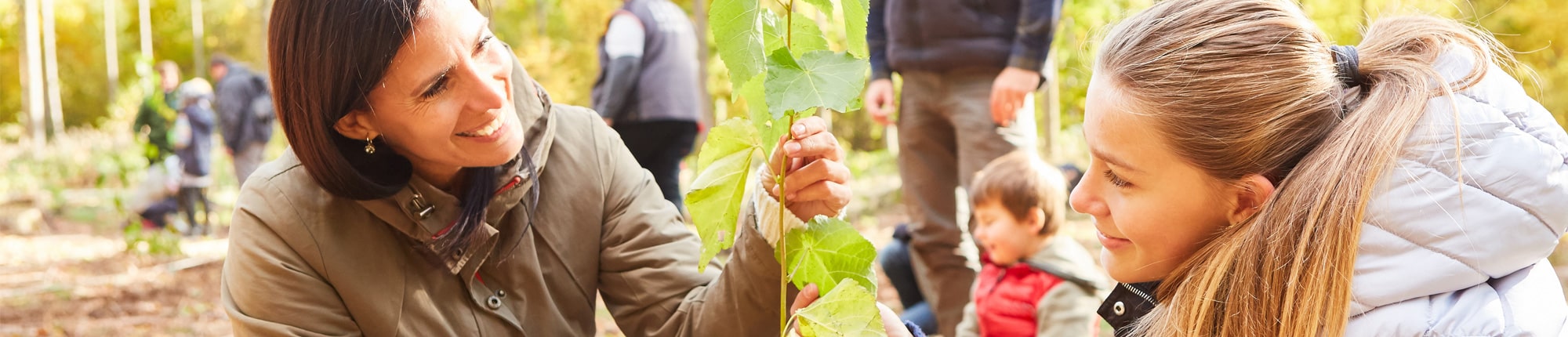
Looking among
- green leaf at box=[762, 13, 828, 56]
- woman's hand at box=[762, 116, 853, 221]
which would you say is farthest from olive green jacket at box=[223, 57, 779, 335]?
green leaf at box=[762, 13, 828, 56]

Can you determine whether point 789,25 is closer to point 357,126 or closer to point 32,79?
point 357,126

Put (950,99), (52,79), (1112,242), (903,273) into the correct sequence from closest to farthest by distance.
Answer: (1112,242) < (950,99) < (903,273) < (52,79)

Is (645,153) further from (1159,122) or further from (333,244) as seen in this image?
(1159,122)

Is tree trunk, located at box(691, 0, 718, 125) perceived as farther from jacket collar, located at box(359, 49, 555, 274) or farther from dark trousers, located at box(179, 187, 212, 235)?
jacket collar, located at box(359, 49, 555, 274)

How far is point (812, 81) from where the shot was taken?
4.04 feet

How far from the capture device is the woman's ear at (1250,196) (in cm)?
133

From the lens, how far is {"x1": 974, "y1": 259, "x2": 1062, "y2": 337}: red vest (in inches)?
108

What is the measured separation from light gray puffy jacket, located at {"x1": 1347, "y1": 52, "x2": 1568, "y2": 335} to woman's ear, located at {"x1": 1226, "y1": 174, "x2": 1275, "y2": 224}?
0.43 ft

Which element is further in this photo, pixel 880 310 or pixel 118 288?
pixel 118 288

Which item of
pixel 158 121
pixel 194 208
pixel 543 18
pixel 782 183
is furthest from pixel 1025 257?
pixel 543 18

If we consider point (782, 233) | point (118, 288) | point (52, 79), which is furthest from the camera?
point (52, 79)

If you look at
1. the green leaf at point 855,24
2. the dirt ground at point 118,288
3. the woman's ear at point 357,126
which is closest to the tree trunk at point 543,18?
the dirt ground at point 118,288

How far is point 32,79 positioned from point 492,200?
16.7 metres

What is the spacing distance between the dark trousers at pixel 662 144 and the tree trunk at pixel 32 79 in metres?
13.8
